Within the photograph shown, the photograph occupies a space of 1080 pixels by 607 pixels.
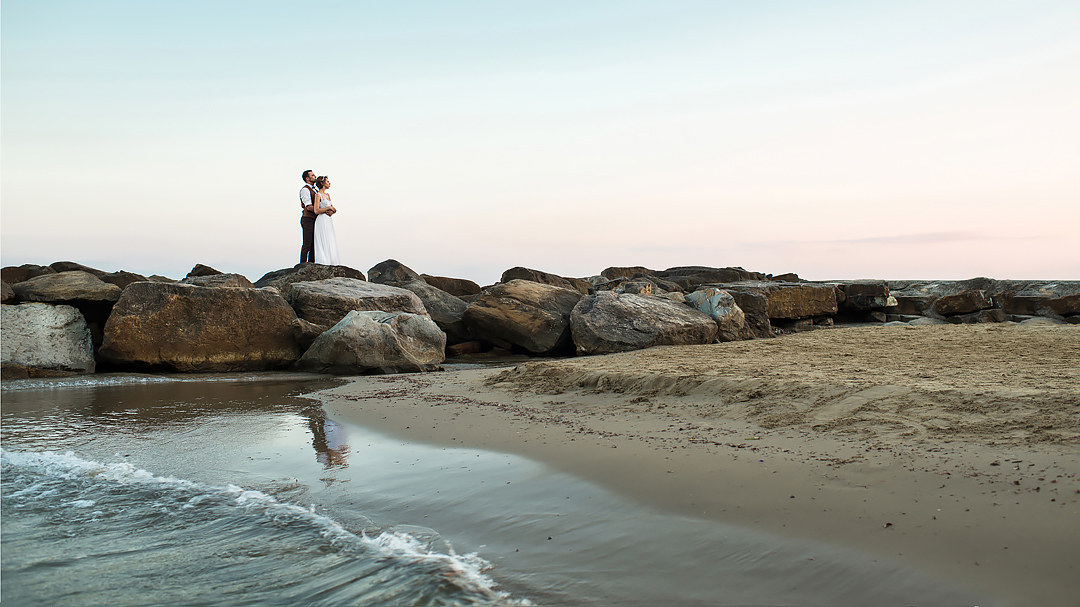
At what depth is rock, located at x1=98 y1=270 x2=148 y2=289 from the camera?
1309cm

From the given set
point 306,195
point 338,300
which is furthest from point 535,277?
point 338,300

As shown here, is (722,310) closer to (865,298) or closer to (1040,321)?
(865,298)

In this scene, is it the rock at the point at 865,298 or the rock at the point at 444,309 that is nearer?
the rock at the point at 444,309

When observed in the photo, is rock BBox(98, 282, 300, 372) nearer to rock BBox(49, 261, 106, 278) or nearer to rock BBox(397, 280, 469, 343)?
rock BBox(397, 280, 469, 343)

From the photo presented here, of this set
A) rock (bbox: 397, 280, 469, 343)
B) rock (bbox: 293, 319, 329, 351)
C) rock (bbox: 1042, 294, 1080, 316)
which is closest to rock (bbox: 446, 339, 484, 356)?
rock (bbox: 397, 280, 469, 343)

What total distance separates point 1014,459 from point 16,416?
7.27 meters

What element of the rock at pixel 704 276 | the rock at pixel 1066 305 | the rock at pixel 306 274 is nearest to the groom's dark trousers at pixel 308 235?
the rock at pixel 306 274

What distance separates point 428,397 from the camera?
6.68m

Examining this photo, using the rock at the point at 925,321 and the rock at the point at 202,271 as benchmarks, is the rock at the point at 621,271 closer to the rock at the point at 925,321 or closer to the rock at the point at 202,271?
the rock at the point at 925,321

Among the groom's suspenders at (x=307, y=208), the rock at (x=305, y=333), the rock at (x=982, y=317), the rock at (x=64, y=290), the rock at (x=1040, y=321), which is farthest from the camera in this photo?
the groom's suspenders at (x=307, y=208)

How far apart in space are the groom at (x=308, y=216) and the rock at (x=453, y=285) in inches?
104

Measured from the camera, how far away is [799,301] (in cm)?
1355

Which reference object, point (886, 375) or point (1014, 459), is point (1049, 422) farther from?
point (886, 375)

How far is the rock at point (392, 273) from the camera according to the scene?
1497 centimetres
